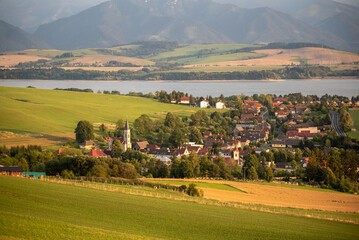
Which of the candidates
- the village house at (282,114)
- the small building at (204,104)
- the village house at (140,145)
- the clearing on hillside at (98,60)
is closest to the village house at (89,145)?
the village house at (140,145)

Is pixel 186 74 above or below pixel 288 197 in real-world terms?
above

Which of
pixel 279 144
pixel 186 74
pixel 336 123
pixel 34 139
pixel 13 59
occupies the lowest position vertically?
pixel 279 144

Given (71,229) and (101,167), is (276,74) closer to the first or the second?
(101,167)

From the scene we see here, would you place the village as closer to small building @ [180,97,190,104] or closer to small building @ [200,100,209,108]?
small building @ [200,100,209,108]

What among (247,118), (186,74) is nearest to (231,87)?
(186,74)

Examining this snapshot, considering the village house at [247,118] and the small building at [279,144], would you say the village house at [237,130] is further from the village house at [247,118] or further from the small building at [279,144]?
the small building at [279,144]

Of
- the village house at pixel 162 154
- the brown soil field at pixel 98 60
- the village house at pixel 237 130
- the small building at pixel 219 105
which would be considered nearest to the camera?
the village house at pixel 162 154

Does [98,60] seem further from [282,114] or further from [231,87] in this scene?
[282,114]
